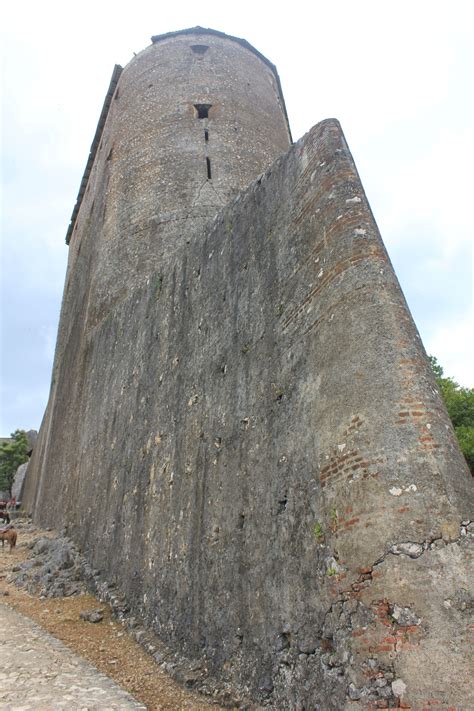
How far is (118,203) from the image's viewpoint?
13.4 metres

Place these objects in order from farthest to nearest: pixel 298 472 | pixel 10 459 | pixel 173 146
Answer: pixel 10 459 → pixel 173 146 → pixel 298 472

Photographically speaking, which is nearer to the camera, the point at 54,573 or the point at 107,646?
the point at 107,646

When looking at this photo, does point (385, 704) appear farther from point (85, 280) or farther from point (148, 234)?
point (85, 280)

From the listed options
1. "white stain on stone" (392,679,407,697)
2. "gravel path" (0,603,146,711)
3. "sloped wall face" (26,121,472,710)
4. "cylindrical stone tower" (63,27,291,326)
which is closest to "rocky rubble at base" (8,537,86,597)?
"sloped wall face" (26,121,472,710)

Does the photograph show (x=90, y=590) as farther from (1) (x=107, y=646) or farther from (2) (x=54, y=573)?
(1) (x=107, y=646)

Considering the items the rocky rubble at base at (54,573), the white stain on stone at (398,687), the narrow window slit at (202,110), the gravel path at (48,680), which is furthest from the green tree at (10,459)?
the white stain on stone at (398,687)

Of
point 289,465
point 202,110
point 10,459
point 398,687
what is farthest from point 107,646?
point 10,459

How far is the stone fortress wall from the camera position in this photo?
3342mm

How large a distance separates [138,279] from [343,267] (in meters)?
7.67

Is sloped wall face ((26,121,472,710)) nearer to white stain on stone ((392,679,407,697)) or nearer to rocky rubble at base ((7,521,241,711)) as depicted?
white stain on stone ((392,679,407,697))

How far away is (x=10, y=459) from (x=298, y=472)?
38060mm

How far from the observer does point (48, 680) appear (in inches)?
186

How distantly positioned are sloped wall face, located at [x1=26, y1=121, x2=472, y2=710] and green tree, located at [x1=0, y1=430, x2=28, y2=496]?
107ft

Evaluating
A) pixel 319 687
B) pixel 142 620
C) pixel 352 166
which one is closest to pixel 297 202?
pixel 352 166
